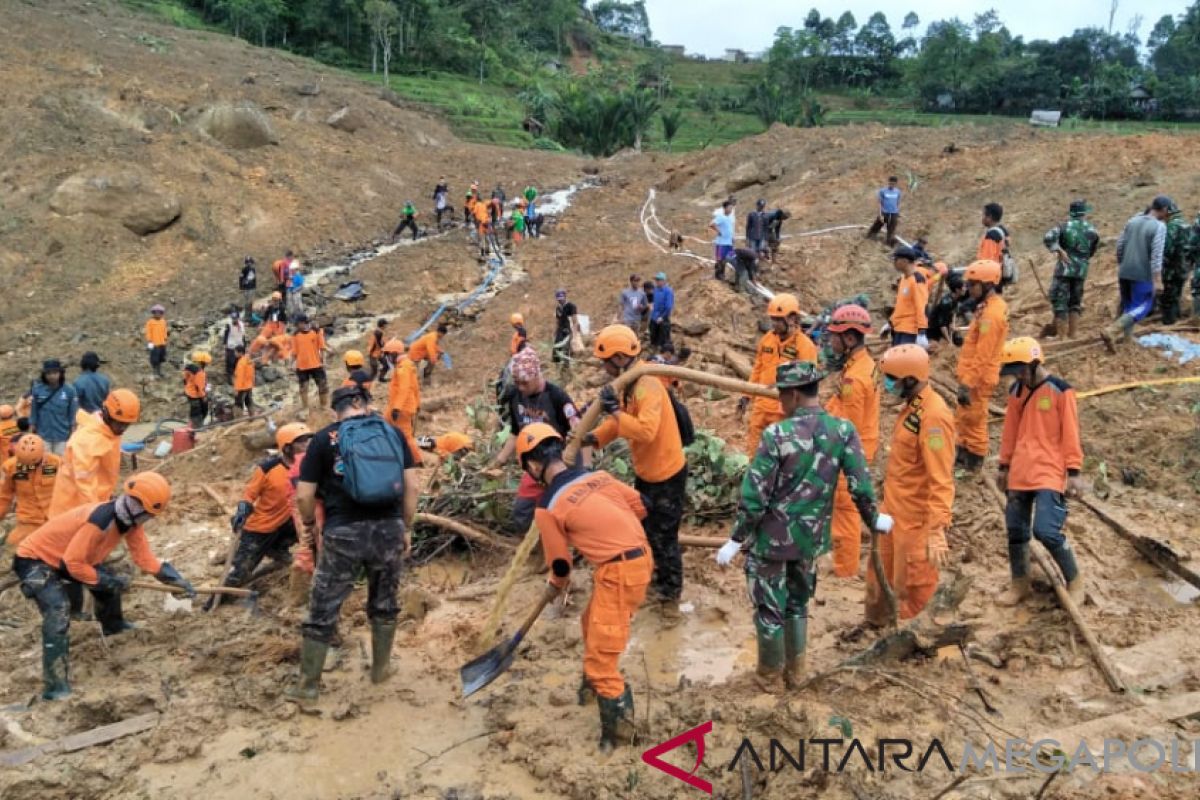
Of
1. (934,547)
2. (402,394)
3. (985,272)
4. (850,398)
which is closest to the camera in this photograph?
(934,547)

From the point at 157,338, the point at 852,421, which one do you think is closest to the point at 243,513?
the point at 852,421

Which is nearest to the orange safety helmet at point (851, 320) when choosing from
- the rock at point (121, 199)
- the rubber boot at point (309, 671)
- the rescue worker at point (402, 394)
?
the rubber boot at point (309, 671)

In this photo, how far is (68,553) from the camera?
5.27 metres

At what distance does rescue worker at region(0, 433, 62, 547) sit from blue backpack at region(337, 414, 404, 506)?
3.84 meters

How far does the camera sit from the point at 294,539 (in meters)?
7.09

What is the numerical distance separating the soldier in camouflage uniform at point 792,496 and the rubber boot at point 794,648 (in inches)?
2.9

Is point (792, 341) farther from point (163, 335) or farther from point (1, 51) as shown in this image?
point (1, 51)

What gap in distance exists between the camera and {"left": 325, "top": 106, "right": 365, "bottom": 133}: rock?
30781 mm

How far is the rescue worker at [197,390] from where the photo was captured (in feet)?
40.9

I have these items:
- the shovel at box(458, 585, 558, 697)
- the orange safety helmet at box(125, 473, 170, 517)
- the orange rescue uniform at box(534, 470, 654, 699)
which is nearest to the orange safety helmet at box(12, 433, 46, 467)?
the orange safety helmet at box(125, 473, 170, 517)

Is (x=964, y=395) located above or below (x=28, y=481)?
above

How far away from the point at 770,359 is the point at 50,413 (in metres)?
7.14

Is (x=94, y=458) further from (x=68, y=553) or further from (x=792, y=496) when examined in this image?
(x=792, y=496)

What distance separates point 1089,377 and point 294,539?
7617 mm
